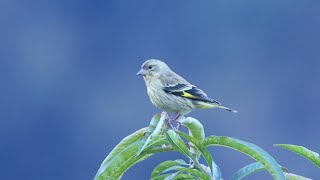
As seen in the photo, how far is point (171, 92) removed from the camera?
5.57 m

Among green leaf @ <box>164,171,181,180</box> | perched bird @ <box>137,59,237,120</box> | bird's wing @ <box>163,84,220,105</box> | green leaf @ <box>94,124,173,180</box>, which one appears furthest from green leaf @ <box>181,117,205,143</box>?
→ bird's wing @ <box>163,84,220,105</box>

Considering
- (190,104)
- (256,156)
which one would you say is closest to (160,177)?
(256,156)

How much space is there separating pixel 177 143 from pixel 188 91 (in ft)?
10.6

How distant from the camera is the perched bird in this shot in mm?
5383

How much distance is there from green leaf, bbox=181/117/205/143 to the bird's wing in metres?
2.76

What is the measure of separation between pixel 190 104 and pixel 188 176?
3196mm

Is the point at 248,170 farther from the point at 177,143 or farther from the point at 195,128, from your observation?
the point at 195,128

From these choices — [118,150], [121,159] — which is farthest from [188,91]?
[121,159]

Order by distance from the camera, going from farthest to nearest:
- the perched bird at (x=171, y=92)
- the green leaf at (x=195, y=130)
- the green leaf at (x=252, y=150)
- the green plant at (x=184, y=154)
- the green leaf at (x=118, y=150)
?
the perched bird at (x=171, y=92) → the green leaf at (x=195, y=130) → the green leaf at (x=118, y=150) → the green plant at (x=184, y=154) → the green leaf at (x=252, y=150)

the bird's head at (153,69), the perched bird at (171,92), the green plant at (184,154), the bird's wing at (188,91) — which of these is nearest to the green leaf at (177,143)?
the green plant at (184,154)

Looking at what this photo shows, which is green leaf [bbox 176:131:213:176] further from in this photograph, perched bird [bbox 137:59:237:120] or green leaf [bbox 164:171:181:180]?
perched bird [bbox 137:59:237:120]

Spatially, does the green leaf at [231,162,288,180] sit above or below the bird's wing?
below

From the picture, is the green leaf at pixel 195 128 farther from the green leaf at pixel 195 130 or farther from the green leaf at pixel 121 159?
the green leaf at pixel 121 159

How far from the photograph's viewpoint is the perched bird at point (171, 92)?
5.38 meters
